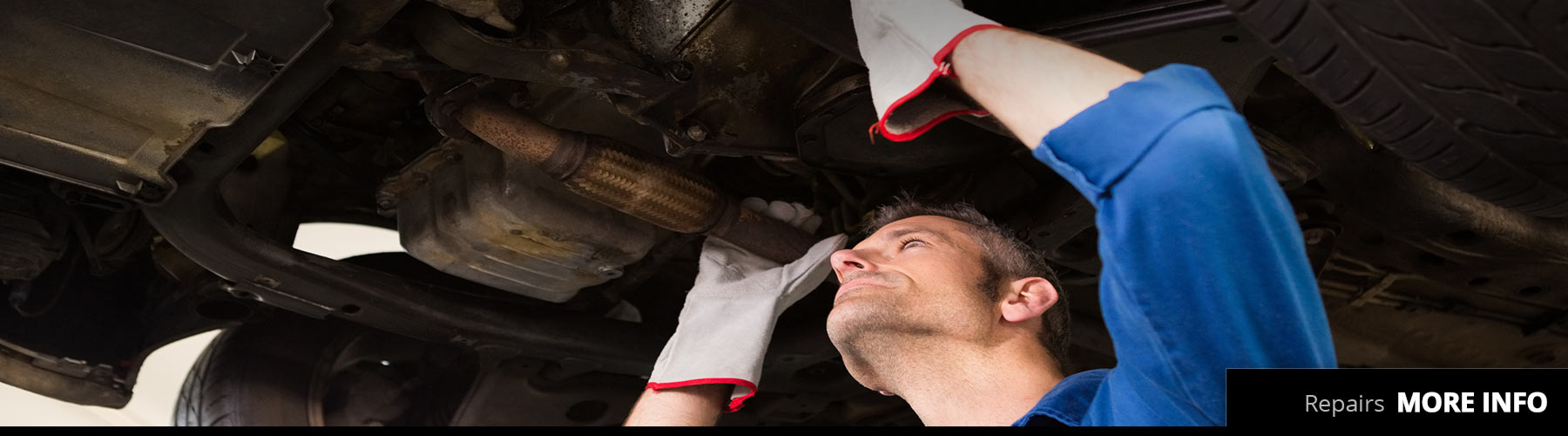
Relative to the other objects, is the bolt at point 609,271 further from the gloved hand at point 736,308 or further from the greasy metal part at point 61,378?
the greasy metal part at point 61,378

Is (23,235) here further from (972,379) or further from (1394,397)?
(1394,397)

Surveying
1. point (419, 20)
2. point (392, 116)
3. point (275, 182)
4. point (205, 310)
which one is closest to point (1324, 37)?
point (419, 20)

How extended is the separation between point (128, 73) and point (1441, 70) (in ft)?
4.25

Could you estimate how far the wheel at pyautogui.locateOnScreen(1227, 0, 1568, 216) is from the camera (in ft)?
3.42

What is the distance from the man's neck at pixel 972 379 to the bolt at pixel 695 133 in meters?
0.38

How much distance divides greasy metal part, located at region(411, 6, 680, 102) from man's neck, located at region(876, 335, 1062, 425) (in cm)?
45

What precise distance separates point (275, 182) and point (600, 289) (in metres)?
0.57

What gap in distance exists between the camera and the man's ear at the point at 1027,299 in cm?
158

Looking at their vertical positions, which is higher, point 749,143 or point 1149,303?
point 749,143

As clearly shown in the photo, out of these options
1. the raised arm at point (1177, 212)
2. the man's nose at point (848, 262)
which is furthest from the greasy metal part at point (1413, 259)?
the raised arm at point (1177, 212)

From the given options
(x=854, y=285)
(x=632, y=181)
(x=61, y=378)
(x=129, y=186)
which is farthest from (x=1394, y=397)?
(x=61, y=378)

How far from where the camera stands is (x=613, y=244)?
2.01m

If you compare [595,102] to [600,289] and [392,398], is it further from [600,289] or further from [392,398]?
[392,398]

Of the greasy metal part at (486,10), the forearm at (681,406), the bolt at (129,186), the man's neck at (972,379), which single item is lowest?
the forearm at (681,406)
